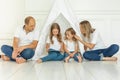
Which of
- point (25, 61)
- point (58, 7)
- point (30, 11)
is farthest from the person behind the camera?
point (30, 11)

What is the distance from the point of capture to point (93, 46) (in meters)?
3.78

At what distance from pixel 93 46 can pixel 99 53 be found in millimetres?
149

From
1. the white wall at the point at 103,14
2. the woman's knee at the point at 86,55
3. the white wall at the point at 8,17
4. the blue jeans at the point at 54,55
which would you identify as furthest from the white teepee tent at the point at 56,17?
the white wall at the point at 8,17

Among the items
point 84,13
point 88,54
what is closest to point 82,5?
point 84,13

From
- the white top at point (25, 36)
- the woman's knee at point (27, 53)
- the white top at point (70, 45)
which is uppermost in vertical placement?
the white top at point (25, 36)

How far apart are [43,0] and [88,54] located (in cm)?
131

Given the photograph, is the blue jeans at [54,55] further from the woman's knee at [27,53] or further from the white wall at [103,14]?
the white wall at [103,14]

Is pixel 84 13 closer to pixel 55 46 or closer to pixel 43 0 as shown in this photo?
pixel 43 0

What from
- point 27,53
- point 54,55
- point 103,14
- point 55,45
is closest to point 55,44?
point 55,45

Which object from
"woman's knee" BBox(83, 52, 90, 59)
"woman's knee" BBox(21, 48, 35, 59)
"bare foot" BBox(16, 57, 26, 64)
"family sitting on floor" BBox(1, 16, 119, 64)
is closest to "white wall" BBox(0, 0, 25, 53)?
"family sitting on floor" BBox(1, 16, 119, 64)

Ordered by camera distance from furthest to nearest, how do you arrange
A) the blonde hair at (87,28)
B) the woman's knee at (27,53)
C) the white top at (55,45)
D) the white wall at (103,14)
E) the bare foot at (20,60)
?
1. the white wall at (103,14)
2. the blonde hair at (87,28)
3. the white top at (55,45)
4. the woman's knee at (27,53)
5. the bare foot at (20,60)

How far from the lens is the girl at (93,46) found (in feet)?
12.3

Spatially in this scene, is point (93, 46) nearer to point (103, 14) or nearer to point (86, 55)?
point (86, 55)

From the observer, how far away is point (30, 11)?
175 inches
